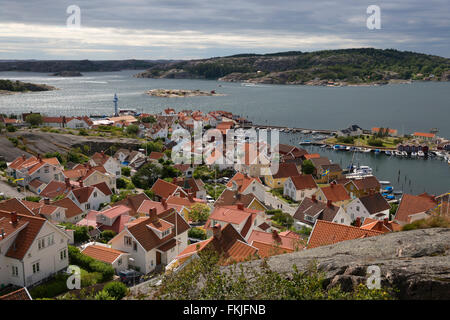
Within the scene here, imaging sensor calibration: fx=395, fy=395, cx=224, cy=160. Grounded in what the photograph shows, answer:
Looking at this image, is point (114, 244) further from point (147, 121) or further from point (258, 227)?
point (147, 121)

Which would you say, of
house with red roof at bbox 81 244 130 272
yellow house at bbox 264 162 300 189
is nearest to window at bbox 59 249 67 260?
house with red roof at bbox 81 244 130 272

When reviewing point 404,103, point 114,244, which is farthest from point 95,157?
point 404,103

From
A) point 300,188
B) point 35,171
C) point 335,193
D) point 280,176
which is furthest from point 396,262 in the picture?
point 280,176

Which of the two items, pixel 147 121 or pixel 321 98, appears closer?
pixel 147 121

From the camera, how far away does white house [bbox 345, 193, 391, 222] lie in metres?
27.3

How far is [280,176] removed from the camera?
37719 millimetres

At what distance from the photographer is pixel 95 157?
39.8 meters

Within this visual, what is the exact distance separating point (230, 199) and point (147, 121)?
50348 mm

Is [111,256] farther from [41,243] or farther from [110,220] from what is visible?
[110,220]

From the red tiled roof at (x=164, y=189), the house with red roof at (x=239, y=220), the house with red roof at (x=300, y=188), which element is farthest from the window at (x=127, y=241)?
the house with red roof at (x=300, y=188)

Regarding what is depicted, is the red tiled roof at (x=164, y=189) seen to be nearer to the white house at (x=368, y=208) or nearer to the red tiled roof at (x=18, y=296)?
the white house at (x=368, y=208)

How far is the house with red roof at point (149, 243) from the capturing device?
1694cm

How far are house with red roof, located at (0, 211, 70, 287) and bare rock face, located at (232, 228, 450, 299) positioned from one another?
9.53 meters

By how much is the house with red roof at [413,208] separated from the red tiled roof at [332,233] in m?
12.1
